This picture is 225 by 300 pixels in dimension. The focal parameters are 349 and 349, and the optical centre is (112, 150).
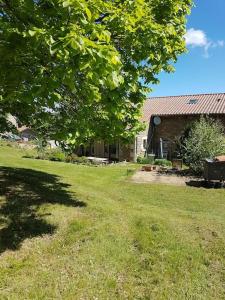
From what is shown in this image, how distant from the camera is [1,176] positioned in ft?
42.2

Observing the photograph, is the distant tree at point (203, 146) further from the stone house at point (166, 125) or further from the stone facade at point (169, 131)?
the stone facade at point (169, 131)

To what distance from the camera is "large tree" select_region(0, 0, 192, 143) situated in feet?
14.9

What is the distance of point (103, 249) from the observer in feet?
24.1

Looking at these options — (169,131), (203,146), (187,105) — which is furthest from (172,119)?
(203,146)

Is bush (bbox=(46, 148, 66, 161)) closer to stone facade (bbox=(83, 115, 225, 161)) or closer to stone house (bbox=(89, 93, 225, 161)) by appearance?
stone facade (bbox=(83, 115, 225, 161))

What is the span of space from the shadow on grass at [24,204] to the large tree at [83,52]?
8.25 feet

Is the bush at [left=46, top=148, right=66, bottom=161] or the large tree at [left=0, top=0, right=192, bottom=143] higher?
the large tree at [left=0, top=0, right=192, bottom=143]

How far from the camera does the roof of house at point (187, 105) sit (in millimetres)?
31772

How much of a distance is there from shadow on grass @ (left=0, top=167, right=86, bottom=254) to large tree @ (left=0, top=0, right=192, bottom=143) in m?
2.51

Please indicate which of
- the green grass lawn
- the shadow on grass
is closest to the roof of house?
the shadow on grass

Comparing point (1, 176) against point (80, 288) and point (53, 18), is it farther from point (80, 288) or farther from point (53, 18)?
point (53, 18)

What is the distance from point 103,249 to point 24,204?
10.7ft

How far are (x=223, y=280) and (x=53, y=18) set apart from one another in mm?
5375

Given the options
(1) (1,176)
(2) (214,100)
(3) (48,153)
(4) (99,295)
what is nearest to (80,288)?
(4) (99,295)
